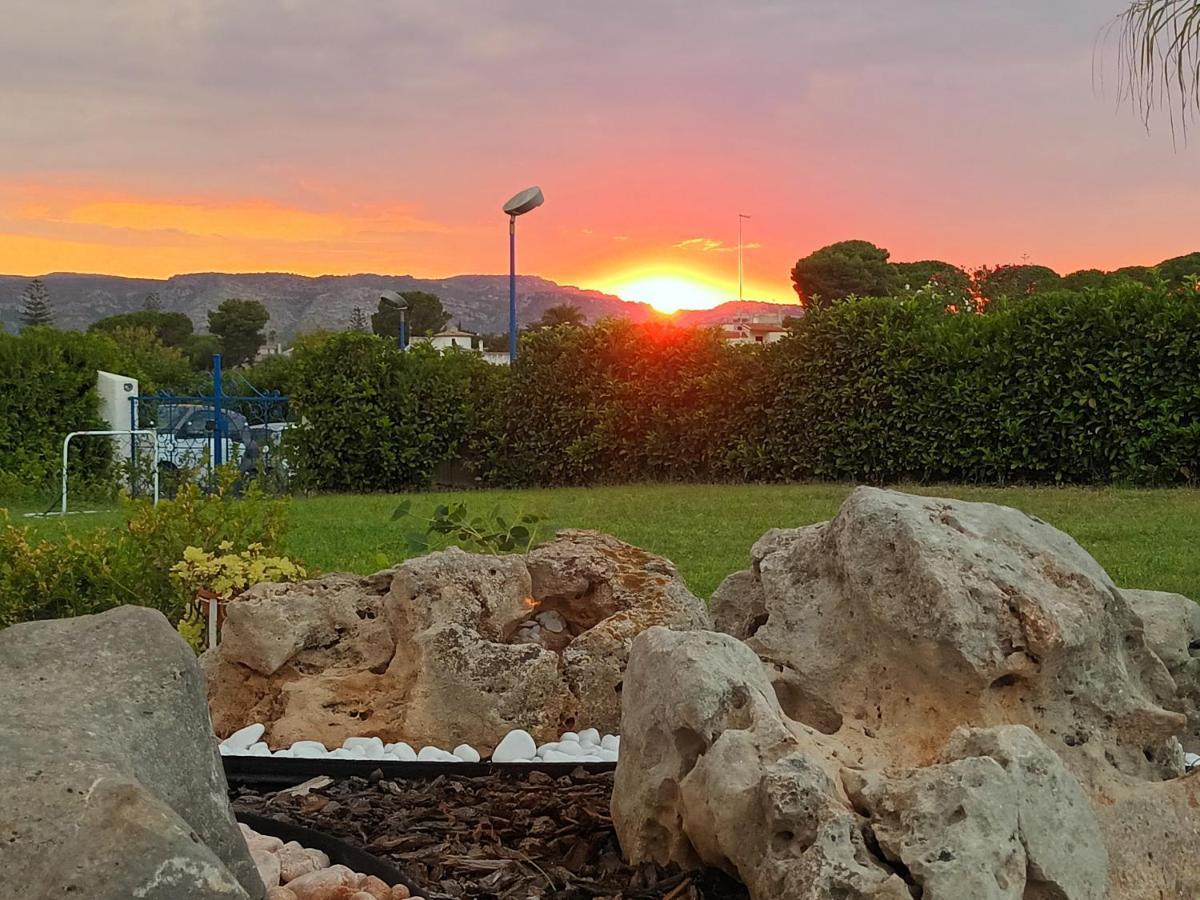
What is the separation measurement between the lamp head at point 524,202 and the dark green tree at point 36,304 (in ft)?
198

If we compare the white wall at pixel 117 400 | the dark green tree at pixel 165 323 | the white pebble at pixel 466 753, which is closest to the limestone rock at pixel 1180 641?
the white pebble at pixel 466 753

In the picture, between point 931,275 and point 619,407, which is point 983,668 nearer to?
point 619,407

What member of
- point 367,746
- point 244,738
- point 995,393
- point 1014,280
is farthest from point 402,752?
point 1014,280

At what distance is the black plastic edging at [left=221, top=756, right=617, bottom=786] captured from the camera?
356 centimetres

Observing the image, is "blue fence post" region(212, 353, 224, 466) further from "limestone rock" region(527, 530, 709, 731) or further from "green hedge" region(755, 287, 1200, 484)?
"limestone rock" region(527, 530, 709, 731)

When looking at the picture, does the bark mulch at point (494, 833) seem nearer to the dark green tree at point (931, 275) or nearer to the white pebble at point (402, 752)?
the white pebble at point (402, 752)

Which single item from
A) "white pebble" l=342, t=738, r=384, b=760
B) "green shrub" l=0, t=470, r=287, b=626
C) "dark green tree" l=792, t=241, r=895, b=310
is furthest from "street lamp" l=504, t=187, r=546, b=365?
"dark green tree" l=792, t=241, r=895, b=310

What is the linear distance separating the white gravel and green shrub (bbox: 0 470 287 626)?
2322mm

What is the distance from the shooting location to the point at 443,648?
3.88m

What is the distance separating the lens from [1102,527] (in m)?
10.0

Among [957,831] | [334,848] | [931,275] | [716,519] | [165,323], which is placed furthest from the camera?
[165,323]

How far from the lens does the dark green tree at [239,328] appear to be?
7756 cm

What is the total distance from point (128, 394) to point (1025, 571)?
15856mm

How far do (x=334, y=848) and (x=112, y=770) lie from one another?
3.25 ft
